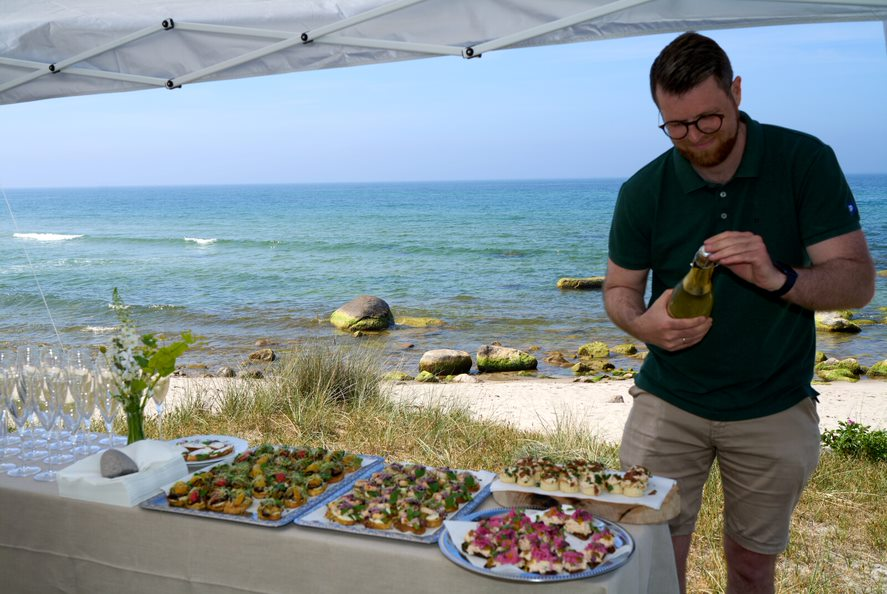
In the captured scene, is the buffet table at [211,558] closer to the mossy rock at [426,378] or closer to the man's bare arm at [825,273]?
the man's bare arm at [825,273]

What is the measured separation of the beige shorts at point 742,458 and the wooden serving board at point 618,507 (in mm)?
458

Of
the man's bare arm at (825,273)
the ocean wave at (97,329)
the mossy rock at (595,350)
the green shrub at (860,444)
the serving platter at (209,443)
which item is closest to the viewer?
the man's bare arm at (825,273)

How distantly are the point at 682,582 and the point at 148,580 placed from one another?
4.58 feet

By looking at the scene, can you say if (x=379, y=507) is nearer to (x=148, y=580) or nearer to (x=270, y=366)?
(x=148, y=580)

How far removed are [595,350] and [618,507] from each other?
12.0 meters

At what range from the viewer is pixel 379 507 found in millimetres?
1749

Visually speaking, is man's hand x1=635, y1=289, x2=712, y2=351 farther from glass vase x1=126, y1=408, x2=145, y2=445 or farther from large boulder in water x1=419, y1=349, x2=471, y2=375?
large boulder in water x1=419, y1=349, x2=471, y2=375

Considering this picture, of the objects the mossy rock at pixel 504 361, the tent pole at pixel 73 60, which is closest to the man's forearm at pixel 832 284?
the tent pole at pixel 73 60

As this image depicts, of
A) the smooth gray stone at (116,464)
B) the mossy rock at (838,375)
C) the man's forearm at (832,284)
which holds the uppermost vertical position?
the man's forearm at (832,284)

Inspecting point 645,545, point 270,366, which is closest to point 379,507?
point 645,545

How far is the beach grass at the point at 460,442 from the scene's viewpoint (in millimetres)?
3649

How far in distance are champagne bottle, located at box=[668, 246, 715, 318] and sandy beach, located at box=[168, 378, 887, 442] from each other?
4758mm

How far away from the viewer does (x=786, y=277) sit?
1913 millimetres

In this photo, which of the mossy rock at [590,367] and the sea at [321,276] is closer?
the mossy rock at [590,367]
